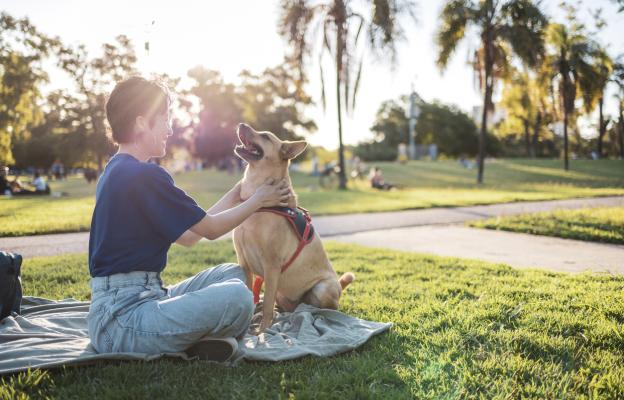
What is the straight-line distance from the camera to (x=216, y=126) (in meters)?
53.5

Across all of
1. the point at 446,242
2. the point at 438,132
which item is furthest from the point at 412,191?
the point at 438,132

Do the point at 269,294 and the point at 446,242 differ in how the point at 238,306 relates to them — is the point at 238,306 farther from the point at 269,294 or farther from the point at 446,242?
the point at 446,242

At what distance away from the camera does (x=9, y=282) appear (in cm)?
358

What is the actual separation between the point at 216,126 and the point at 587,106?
3838 cm

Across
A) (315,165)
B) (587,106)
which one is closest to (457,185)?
(587,106)

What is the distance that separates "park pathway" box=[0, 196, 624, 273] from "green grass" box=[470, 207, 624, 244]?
0.33m

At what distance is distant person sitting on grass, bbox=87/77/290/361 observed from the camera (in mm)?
2709

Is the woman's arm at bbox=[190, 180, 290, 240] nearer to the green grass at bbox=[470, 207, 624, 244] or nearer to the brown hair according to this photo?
the brown hair

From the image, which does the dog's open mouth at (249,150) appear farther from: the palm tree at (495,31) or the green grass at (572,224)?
the palm tree at (495,31)

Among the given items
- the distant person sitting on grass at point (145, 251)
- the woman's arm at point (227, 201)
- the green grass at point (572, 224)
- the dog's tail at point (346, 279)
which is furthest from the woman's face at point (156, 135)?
the green grass at point (572, 224)

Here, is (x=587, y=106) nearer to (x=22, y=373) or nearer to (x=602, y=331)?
(x=602, y=331)

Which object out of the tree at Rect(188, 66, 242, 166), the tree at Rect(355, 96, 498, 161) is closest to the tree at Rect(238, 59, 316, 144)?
the tree at Rect(188, 66, 242, 166)

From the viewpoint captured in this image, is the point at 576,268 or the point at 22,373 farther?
the point at 576,268

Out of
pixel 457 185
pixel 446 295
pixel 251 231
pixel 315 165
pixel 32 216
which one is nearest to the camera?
pixel 251 231
